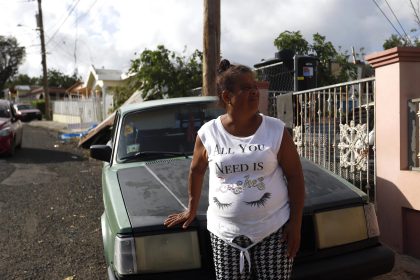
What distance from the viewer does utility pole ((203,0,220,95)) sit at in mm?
7188

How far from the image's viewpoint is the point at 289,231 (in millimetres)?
2258

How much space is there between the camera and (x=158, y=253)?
2.71 m

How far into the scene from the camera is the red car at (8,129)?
Result: 11.5 metres

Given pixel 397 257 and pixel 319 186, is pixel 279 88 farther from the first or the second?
pixel 319 186

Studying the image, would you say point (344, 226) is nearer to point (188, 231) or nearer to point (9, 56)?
point (188, 231)

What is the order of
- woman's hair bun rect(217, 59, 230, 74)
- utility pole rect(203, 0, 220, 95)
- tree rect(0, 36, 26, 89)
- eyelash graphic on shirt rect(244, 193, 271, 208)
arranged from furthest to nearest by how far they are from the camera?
tree rect(0, 36, 26, 89) → utility pole rect(203, 0, 220, 95) → woman's hair bun rect(217, 59, 230, 74) → eyelash graphic on shirt rect(244, 193, 271, 208)

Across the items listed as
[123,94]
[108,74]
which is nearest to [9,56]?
[108,74]

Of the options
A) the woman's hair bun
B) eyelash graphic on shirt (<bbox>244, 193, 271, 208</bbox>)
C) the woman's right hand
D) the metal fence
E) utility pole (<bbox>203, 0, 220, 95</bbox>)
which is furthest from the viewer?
the metal fence

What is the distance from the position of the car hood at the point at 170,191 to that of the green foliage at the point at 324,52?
7292 millimetres

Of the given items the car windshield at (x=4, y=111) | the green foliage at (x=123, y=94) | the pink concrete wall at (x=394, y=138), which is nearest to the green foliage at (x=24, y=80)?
the green foliage at (x=123, y=94)

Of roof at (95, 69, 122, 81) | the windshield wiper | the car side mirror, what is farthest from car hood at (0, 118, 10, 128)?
roof at (95, 69, 122, 81)

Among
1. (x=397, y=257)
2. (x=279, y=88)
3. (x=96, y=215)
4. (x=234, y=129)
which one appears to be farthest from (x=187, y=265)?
(x=279, y=88)

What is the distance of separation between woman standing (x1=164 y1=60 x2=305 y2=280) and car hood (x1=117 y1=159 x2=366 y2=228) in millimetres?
590

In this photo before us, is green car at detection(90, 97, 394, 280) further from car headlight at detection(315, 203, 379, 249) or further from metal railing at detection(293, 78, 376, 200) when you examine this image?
metal railing at detection(293, 78, 376, 200)
